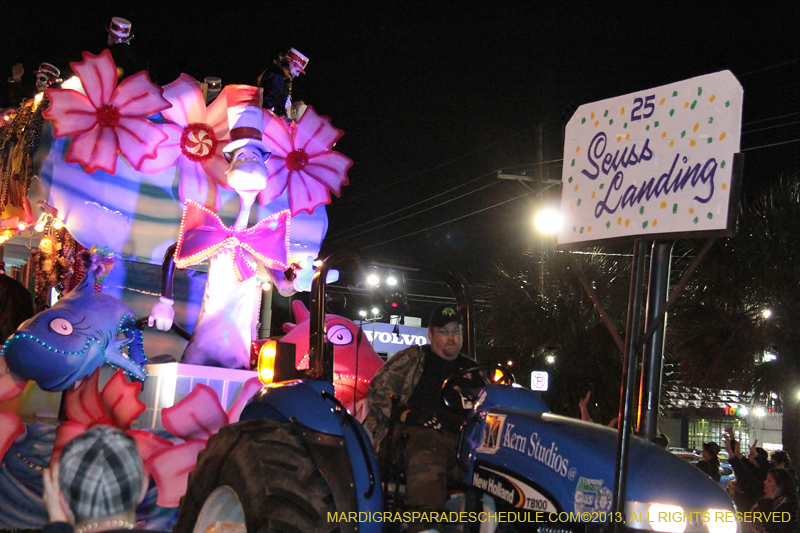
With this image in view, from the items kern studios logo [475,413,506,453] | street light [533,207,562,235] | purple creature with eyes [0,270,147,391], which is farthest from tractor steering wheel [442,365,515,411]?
street light [533,207,562,235]

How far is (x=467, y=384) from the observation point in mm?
4332

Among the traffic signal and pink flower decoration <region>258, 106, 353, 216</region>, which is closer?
the traffic signal

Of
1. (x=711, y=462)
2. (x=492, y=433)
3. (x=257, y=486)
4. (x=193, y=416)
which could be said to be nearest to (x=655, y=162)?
(x=492, y=433)

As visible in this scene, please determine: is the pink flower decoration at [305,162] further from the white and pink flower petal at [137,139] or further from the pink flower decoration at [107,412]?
the pink flower decoration at [107,412]

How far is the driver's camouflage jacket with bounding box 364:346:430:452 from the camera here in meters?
4.09

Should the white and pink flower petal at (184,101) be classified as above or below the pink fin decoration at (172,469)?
above

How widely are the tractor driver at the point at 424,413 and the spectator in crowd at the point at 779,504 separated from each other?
4.08 m

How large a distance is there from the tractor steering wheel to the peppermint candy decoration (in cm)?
477

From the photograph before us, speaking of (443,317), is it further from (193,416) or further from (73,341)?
(73,341)

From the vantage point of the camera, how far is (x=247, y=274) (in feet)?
24.5

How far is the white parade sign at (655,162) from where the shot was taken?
10.2 feet

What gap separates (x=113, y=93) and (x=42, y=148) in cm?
105

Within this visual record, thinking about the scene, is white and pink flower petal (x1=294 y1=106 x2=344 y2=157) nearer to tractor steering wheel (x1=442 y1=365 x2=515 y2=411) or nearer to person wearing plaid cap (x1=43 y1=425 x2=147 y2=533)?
person wearing plaid cap (x1=43 y1=425 x2=147 y2=533)

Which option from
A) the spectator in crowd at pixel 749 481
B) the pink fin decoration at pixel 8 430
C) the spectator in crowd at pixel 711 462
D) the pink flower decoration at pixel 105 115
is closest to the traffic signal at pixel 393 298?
the pink fin decoration at pixel 8 430
